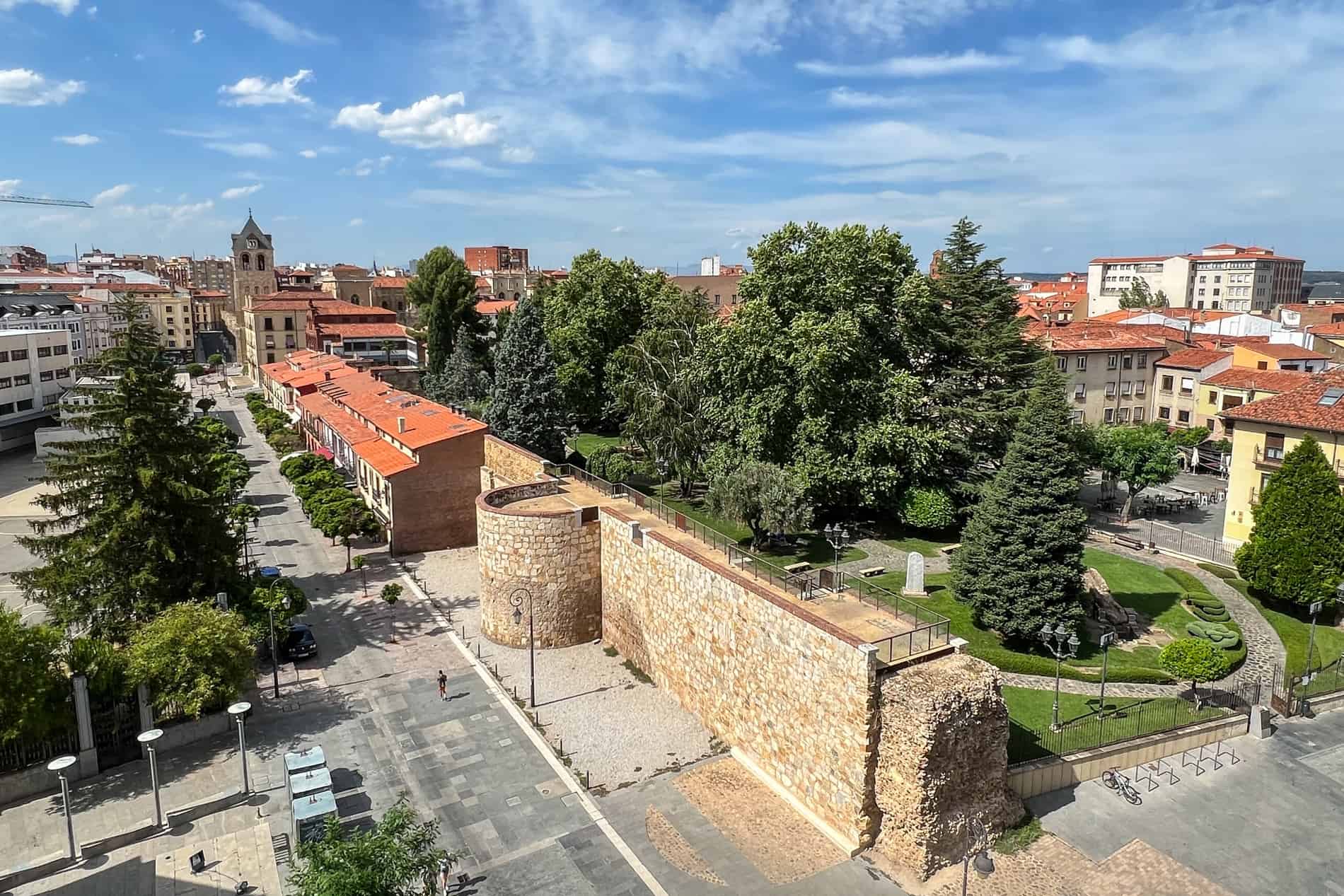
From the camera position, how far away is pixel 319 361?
65.6 m

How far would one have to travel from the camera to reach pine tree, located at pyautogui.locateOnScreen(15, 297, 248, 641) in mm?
22531

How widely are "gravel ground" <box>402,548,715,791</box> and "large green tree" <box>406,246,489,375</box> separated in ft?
123

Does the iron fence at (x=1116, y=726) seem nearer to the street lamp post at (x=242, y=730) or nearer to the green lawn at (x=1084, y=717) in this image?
the green lawn at (x=1084, y=717)

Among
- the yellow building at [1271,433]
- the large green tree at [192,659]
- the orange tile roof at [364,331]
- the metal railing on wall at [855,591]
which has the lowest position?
the large green tree at [192,659]

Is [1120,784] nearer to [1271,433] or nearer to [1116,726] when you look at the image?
[1116,726]

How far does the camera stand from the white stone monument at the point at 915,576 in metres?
26.0

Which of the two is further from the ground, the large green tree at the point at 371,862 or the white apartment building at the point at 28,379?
the white apartment building at the point at 28,379

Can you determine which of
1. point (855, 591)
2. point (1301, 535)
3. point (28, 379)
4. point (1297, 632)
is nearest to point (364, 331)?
point (28, 379)

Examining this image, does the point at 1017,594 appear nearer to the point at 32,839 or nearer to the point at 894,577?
the point at 894,577

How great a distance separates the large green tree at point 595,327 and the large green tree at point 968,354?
16.7 meters

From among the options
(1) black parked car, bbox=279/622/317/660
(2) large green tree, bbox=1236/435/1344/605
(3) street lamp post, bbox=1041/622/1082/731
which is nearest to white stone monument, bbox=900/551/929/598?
(3) street lamp post, bbox=1041/622/1082/731

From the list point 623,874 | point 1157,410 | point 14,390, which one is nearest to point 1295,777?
point 623,874

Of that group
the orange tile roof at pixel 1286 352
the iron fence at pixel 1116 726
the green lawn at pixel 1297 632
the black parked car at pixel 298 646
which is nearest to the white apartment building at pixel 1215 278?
the orange tile roof at pixel 1286 352

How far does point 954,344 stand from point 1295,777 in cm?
2034
